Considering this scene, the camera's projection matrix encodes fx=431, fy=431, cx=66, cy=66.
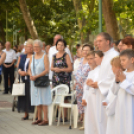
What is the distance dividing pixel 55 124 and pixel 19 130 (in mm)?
1164

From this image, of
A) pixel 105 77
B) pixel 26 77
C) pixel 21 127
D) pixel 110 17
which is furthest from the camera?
pixel 110 17

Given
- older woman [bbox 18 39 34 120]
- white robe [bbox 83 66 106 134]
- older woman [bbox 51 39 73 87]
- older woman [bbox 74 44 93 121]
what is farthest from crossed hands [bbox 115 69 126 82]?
older woman [bbox 18 39 34 120]

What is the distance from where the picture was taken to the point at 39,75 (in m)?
9.64

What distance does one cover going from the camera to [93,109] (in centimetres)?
732

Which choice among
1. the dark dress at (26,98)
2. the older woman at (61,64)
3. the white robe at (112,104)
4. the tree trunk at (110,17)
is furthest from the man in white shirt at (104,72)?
the tree trunk at (110,17)

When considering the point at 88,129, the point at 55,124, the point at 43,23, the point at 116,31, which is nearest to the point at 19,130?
the point at 55,124

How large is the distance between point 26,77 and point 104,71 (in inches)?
159

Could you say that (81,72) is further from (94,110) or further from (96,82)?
(96,82)

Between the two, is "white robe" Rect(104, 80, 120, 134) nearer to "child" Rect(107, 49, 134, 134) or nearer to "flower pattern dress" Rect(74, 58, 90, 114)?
"child" Rect(107, 49, 134, 134)

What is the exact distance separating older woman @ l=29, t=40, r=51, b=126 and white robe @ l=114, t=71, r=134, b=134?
413 cm

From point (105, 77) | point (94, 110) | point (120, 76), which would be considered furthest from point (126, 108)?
point (94, 110)

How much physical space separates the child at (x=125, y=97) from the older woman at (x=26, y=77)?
4.82 m

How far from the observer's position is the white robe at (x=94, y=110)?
700 centimetres

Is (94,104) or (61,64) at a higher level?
(61,64)
